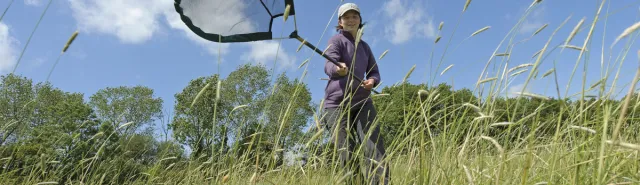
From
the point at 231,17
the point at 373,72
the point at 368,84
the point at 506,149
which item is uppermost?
the point at 231,17

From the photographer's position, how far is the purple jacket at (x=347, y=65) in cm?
292

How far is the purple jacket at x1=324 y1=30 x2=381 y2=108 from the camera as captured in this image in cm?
292

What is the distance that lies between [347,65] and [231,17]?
88 centimetres

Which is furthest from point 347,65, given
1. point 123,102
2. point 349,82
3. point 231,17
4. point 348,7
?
point 123,102

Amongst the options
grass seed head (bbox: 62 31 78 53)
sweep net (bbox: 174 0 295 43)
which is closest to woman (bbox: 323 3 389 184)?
sweep net (bbox: 174 0 295 43)

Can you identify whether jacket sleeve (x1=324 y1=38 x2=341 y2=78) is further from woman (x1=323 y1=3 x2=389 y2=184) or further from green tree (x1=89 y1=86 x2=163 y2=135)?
green tree (x1=89 y1=86 x2=163 y2=135)

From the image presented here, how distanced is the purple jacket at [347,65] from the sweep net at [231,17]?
411 millimetres

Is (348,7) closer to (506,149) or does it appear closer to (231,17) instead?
(231,17)

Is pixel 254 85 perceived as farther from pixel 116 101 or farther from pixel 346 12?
pixel 346 12

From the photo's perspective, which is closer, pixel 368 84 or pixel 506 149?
pixel 506 149

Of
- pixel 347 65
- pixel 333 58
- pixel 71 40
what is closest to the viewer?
pixel 71 40

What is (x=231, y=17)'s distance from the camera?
119 inches

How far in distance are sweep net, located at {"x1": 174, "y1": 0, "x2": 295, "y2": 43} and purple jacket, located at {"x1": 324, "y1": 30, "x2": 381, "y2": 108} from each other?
0.41m

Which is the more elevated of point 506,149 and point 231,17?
point 231,17
